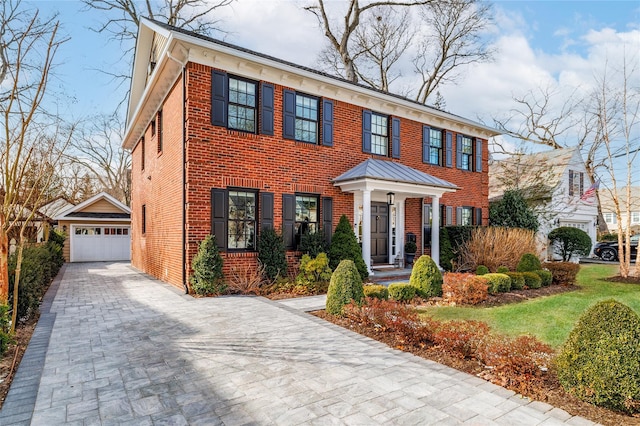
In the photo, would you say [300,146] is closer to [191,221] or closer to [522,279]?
[191,221]

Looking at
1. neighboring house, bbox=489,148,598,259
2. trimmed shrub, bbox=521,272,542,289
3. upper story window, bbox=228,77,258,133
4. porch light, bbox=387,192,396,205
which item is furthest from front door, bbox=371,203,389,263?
neighboring house, bbox=489,148,598,259

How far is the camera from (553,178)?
72.8 feet

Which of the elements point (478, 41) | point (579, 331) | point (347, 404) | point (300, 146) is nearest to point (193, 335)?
point (347, 404)

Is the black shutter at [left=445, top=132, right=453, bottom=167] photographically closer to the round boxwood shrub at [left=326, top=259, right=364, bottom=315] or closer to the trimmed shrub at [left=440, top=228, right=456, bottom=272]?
the trimmed shrub at [left=440, top=228, right=456, bottom=272]

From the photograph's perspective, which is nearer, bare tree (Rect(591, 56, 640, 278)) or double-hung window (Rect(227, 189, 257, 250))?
double-hung window (Rect(227, 189, 257, 250))

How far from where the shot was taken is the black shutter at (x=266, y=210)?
9961mm

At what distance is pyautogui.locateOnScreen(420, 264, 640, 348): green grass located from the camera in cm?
598

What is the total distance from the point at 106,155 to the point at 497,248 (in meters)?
Result: 31.4

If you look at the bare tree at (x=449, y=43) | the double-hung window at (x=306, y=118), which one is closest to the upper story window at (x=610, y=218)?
the bare tree at (x=449, y=43)

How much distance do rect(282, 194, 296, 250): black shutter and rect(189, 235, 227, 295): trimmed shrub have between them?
2.03m

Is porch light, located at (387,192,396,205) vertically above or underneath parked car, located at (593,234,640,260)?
above

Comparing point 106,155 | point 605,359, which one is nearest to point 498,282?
point 605,359

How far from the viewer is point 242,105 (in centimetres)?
995

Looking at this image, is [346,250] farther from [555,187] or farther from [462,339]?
[555,187]
